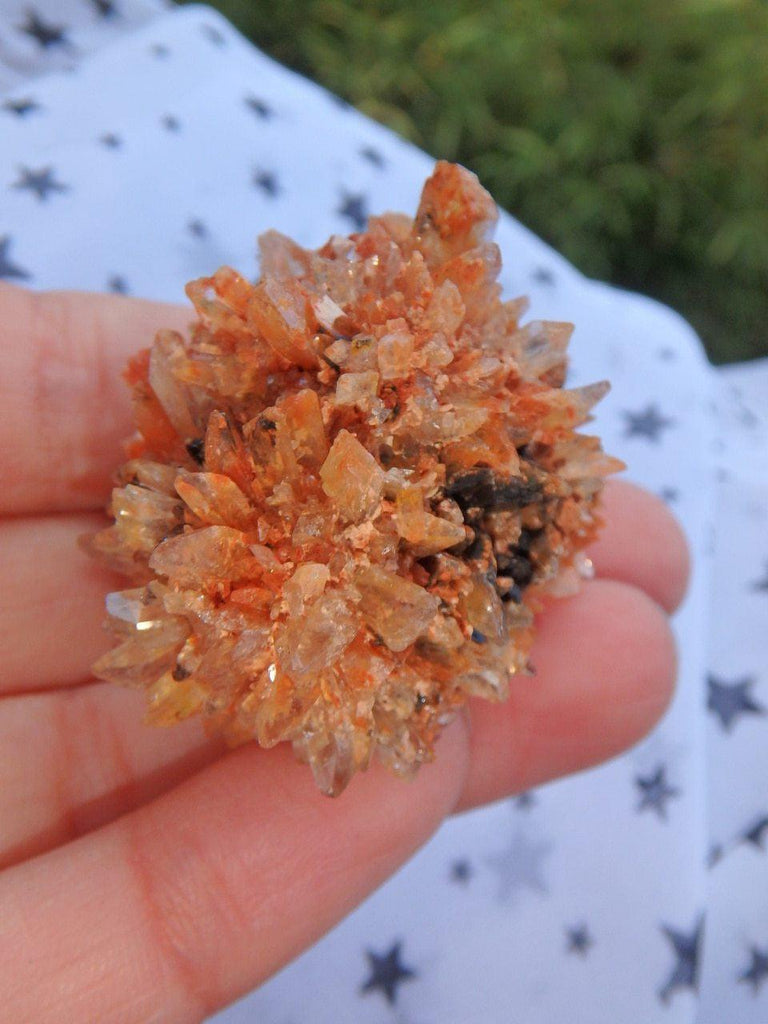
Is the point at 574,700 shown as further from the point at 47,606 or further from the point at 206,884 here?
the point at 47,606

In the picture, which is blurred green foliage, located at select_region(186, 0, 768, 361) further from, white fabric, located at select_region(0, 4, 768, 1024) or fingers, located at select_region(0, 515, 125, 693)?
fingers, located at select_region(0, 515, 125, 693)

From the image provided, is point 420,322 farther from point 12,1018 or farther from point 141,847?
point 12,1018

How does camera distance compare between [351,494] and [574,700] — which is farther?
[574,700]

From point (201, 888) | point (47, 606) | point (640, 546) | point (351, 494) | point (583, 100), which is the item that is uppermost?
point (583, 100)

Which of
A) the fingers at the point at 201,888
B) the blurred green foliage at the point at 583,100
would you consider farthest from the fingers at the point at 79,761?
the blurred green foliage at the point at 583,100

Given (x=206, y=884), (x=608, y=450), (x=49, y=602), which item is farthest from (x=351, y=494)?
(x=608, y=450)

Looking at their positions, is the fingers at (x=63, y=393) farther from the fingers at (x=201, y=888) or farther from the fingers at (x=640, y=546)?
the fingers at (x=640, y=546)
